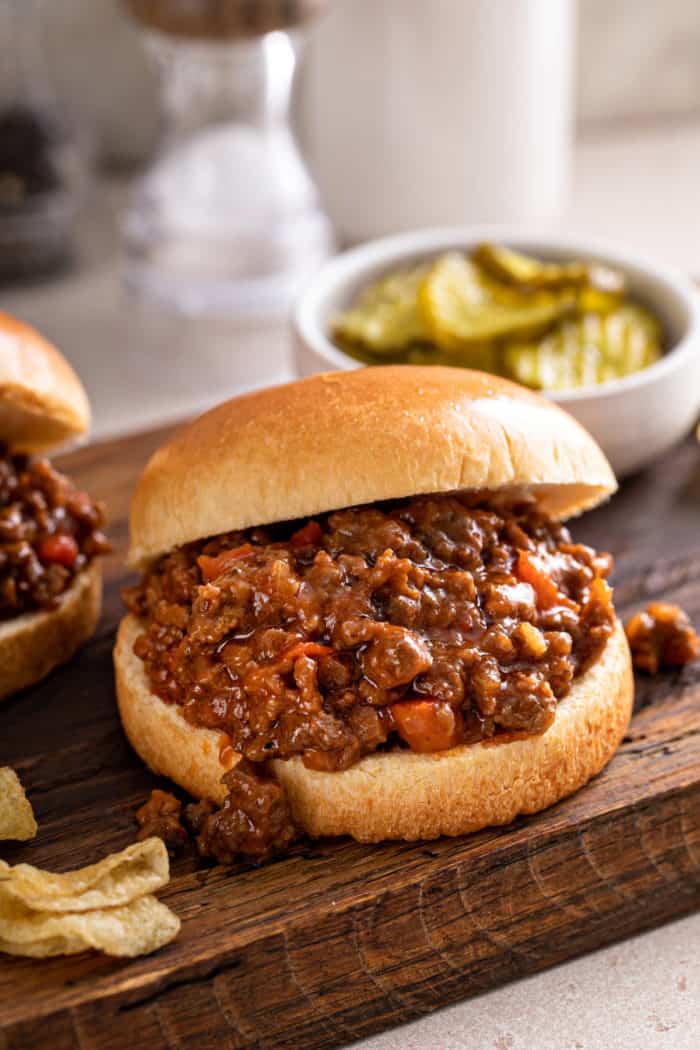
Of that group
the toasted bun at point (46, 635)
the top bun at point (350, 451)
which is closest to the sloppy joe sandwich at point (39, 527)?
the toasted bun at point (46, 635)

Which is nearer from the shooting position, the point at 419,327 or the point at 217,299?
the point at 419,327

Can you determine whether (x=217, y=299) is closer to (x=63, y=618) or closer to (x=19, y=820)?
(x=63, y=618)

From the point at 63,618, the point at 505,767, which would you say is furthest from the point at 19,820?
the point at 505,767

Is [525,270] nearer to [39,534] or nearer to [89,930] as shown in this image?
[39,534]

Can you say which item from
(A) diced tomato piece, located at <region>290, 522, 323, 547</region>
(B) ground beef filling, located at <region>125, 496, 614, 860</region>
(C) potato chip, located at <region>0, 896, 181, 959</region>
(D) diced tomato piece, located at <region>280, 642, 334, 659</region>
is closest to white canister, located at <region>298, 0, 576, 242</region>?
(B) ground beef filling, located at <region>125, 496, 614, 860</region>

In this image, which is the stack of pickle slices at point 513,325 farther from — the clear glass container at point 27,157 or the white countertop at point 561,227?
the clear glass container at point 27,157

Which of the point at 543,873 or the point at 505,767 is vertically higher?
the point at 505,767
